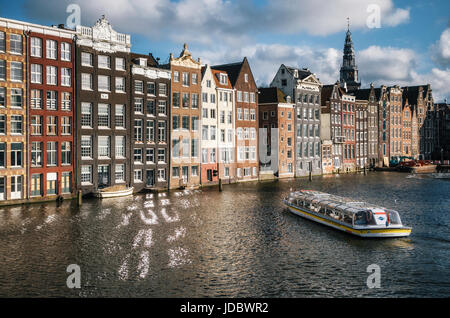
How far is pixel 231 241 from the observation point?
36125 millimetres

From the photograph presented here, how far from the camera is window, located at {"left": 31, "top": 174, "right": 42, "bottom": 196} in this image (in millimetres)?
54938

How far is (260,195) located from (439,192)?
2907 centimetres

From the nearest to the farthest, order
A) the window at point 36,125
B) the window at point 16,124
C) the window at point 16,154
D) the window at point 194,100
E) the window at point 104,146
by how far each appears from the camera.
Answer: the window at point 16,154 → the window at point 16,124 → the window at point 36,125 → the window at point 104,146 → the window at point 194,100

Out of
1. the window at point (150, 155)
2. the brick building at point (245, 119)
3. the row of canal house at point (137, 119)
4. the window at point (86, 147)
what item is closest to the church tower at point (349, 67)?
the row of canal house at point (137, 119)

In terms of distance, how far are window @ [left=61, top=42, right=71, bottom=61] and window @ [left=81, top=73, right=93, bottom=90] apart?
293cm

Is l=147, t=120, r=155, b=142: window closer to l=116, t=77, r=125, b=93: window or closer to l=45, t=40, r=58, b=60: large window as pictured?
l=116, t=77, r=125, b=93: window

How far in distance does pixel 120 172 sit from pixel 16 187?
15.1 m

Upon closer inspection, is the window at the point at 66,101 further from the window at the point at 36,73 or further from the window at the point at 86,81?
the window at the point at 36,73

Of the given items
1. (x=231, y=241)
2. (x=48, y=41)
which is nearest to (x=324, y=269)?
(x=231, y=241)

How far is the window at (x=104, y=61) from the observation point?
6175 centimetres

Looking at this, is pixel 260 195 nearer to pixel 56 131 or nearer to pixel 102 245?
pixel 56 131

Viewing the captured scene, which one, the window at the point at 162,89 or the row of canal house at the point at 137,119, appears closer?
the row of canal house at the point at 137,119

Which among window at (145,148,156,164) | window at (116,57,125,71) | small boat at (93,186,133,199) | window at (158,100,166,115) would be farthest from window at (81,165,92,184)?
window at (158,100,166,115)

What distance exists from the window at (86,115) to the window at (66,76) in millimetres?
3432
